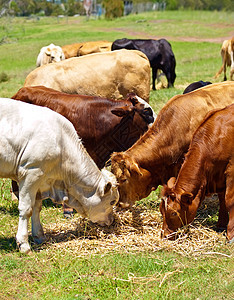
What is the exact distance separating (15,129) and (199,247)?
2.62m

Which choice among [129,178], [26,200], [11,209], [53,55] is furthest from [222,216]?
[53,55]

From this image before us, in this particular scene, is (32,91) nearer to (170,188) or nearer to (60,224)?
(60,224)

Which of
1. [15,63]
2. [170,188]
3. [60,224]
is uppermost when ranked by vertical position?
[170,188]

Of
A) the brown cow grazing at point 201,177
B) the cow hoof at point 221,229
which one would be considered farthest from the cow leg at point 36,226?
the cow hoof at point 221,229

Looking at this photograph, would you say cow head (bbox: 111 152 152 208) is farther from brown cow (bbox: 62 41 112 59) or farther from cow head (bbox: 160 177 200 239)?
brown cow (bbox: 62 41 112 59)

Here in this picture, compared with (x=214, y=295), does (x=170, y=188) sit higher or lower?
higher

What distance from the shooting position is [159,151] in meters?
6.64

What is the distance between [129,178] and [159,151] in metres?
0.56

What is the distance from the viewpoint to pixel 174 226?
6023 millimetres

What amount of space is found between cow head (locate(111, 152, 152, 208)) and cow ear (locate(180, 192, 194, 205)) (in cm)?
87

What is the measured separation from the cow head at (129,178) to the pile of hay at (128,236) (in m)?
0.35

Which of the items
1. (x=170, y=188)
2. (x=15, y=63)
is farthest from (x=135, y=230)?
(x=15, y=63)

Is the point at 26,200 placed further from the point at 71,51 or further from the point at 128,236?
the point at 71,51

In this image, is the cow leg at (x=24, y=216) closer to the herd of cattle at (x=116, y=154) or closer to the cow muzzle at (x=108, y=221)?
the herd of cattle at (x=116, y=154)
